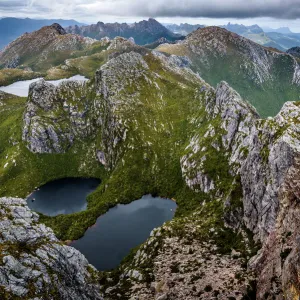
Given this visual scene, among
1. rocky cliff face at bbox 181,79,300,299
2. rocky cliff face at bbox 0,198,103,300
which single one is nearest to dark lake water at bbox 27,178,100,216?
rocky cliff face at bbox 181,79,300,299

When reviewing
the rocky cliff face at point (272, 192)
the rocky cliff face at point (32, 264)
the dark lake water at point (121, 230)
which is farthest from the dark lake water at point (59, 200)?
the rocky cliff face at point (32, 264)

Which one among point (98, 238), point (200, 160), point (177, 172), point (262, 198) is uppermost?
point (262, 198)

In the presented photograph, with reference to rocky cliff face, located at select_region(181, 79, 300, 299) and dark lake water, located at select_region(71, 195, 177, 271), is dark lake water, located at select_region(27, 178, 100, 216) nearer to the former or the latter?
dark lake water, located at select_region(71, 195, 177, 271)

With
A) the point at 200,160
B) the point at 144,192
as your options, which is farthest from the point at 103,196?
the point at 200,160

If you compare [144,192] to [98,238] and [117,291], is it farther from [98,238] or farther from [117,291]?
[117,291]

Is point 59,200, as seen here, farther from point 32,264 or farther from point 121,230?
point 32,264

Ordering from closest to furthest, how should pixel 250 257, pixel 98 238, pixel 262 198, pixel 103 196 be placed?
pixel 250 257 → pixel 262 198 → pixel 98 238 → pixel 103 196
